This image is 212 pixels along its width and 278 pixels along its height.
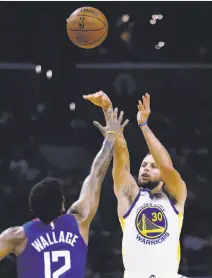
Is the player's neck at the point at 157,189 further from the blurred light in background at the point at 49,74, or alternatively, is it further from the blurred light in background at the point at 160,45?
the blurred light in background at the point at 160,45

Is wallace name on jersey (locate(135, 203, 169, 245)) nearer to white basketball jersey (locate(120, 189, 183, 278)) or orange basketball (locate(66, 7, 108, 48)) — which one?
white basketball jersey (locate(120, 189, 183, 278))

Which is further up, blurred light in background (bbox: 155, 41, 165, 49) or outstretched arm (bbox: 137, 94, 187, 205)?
blurred light in background (bbox: 155, 41, 165, 49)

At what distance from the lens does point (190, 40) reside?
11.5 m

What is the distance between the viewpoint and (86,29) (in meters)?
6.09

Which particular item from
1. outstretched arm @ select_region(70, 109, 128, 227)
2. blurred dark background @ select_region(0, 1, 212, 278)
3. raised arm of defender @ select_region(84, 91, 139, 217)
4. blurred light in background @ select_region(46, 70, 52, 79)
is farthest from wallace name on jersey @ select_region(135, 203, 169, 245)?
blurred light in background @ select_region(46, 70, 52, 79)

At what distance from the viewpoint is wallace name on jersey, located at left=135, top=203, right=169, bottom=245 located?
16.0 ft

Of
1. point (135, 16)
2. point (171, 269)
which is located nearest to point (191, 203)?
Answer: point (135, 16)

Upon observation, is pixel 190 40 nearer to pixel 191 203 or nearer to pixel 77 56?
pixel 77 56

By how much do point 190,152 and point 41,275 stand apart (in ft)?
25.7

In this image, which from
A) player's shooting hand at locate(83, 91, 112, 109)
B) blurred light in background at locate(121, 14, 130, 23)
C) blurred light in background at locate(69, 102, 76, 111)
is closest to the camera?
player's shooting hand at locate(83, 91, 112, 109)

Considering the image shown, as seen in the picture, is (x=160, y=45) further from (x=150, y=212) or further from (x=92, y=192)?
(x=92, y=192)

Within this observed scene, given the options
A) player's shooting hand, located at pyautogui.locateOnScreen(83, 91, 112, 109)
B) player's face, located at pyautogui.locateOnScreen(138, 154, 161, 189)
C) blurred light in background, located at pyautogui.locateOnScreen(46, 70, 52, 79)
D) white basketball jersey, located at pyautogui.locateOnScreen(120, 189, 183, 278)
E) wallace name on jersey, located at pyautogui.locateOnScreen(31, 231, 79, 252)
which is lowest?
white basketball jersey, located at pyautogui.locateOnScreen(120, 189, 183, 278)

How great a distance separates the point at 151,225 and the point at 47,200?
1787mm

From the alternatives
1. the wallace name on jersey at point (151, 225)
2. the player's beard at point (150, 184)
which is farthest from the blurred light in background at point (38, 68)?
the wallace name on jersey at point (151, 225)
